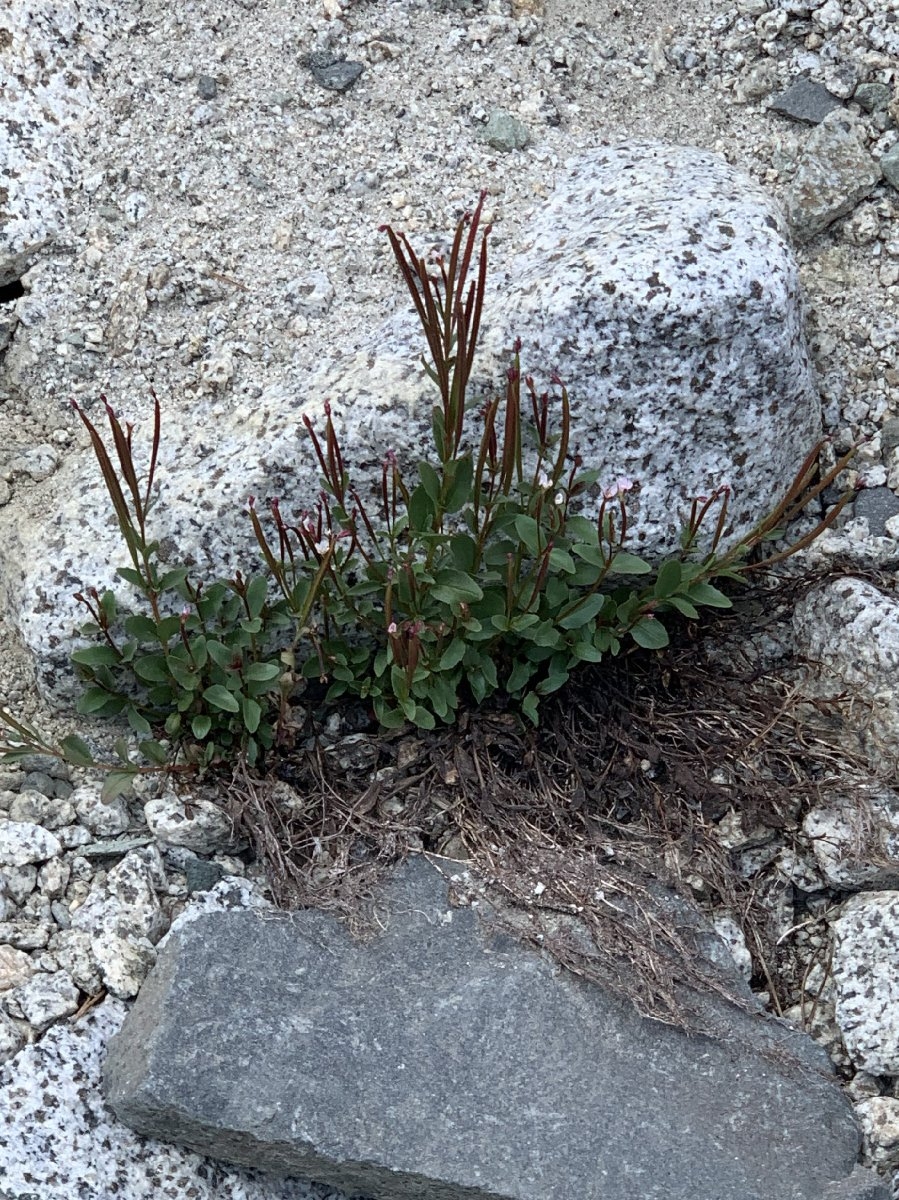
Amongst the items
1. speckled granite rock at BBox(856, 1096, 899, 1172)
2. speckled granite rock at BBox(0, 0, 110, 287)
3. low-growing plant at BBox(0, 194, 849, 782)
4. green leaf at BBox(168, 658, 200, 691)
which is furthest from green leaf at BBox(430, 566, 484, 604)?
speckled granite rock at BBox(0, 0, 110, 287)

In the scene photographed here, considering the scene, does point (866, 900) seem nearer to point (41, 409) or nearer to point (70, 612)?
point (70, 612)


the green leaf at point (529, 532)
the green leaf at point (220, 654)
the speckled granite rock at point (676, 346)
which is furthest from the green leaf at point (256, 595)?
the speckled granite rock at point (676, 346)

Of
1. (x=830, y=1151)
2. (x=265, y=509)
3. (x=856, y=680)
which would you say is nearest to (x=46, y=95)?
(x=265, y=509)

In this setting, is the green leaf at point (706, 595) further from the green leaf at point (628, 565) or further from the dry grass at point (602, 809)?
the dry grass at point (602, 809)

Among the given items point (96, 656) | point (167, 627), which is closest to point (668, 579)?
point (167, 627)

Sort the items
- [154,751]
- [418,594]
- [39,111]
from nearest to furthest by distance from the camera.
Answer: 1. [418,594]
2. [154,751]
3. [39,111]

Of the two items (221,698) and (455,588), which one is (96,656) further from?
(455,588)
